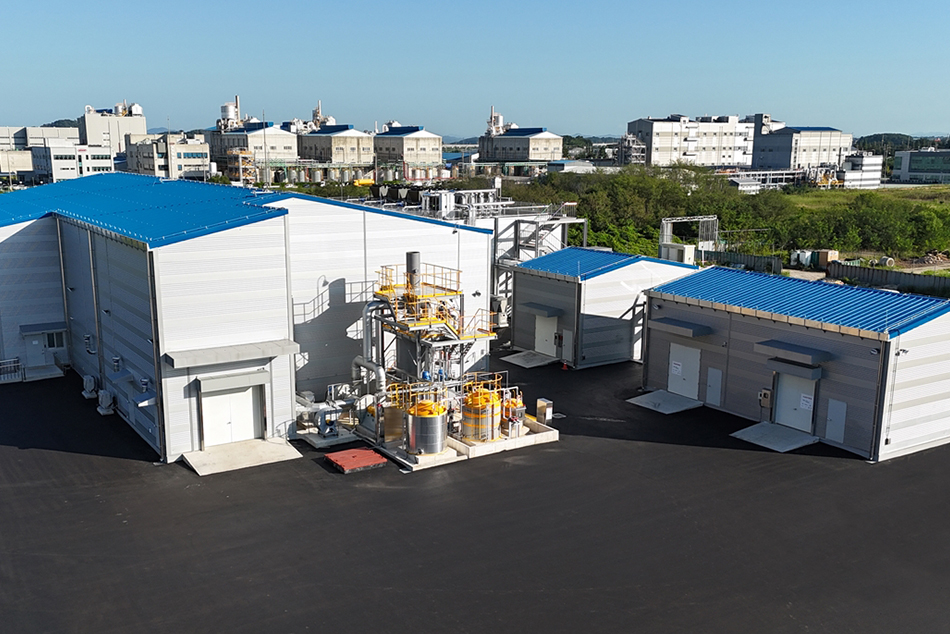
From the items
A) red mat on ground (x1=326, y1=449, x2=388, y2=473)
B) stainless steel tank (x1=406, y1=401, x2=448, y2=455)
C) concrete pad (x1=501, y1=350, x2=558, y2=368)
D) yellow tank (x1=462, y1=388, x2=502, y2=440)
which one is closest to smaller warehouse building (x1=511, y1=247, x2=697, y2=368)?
concrete pad (x1=501, y1=350, x2=558, y2=368)

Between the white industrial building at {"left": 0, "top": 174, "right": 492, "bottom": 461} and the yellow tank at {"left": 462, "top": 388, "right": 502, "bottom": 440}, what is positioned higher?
the white industrial building at {"left": 0, "top": 174, "right": 492, "bottom": 461}

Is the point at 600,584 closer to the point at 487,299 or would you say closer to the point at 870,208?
the point at 487,299

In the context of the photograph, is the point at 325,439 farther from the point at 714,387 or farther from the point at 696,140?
the point at 696,140

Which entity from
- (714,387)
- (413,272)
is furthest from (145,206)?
(714,387)

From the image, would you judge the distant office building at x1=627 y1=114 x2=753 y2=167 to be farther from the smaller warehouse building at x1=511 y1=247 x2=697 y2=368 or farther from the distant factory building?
the smaller warehouse building at x1=511 y1=247 x2=697 y2=368

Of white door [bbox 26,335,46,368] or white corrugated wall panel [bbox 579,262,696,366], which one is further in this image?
white corrugated wall panel [bbox 579,262,696,366]

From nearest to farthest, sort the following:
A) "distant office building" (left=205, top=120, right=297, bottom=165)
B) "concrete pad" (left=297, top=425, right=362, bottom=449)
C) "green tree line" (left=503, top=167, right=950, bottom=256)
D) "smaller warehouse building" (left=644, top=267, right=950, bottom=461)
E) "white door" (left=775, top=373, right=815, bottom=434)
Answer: "smaller warehouse building" (left=644, top=267, right=950, bottom=461)
"concrete pad" (left=297, top=425, right=362, bottom=449)
"white door" (left=775, top=373, right=815, bottom=434)
"green tree line" (left=503, top=167, right=950, bottom=256)
"distant office building" (left=205, top=120, right=297, bottom=165)

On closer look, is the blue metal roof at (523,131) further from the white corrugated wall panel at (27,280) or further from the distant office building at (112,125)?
the white corrugated wall panel at (27,280)
